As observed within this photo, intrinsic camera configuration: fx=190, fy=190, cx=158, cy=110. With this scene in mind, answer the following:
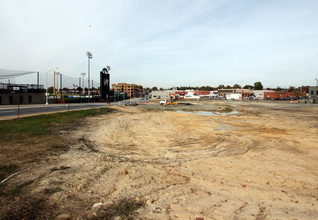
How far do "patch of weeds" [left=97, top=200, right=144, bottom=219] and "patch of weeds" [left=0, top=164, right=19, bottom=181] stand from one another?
3422 millimetres

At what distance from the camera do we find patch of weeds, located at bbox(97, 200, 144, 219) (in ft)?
12.8

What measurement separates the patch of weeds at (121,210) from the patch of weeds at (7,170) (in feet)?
11.2

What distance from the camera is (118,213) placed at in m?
3.97

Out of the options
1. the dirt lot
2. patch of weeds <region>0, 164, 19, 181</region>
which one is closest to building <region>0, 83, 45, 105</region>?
patch of weeds <region>0, 164, 19, 181</region>

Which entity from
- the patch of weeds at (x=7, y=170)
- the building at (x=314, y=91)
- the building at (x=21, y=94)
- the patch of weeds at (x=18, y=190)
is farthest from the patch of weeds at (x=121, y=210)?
the building at (x=314, y=91)

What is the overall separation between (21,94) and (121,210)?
47980mm

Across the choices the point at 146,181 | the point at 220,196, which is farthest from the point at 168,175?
the point at 220,196

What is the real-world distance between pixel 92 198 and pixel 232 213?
3249 mm

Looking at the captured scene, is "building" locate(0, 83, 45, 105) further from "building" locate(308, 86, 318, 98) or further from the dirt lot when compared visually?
"building" locate(308, 86, 318, 98)

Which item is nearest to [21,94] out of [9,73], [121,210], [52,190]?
[9,73]

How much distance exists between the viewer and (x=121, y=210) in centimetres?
409

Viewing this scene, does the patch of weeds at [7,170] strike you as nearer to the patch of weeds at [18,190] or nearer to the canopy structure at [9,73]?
the patch of weeds at [18,190]

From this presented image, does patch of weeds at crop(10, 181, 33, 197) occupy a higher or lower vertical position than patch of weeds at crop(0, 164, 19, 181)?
lower

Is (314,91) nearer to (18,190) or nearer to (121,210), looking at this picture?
(121,210)
